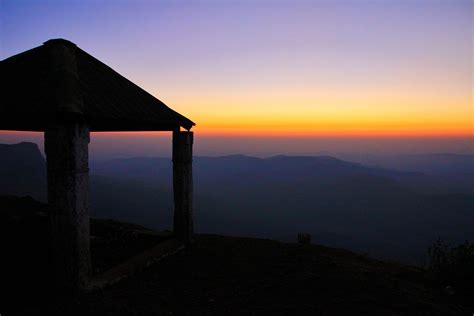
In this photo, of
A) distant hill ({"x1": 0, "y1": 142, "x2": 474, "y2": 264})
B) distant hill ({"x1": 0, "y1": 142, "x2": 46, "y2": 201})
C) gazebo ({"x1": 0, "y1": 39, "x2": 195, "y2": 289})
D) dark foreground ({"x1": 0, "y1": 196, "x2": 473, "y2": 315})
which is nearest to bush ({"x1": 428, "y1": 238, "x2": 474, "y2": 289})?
dark foreground ({"x1": 0, "y1": 196, "x2": 473, "y2": 315})

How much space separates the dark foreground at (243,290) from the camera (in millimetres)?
5367

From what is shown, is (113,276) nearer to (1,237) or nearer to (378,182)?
(1,237)

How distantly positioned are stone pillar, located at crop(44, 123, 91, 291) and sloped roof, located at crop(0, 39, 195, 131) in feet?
0.99

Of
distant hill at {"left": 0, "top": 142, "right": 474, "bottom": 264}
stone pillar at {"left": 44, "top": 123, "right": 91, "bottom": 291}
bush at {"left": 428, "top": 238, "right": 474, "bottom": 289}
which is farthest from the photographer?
distant hill at {"left": 0, "top": 142, "right": 474, "bottom": 264}

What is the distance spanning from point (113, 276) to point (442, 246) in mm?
6974

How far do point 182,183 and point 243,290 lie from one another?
→ 11.3 ft

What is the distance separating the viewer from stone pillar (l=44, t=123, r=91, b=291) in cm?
550

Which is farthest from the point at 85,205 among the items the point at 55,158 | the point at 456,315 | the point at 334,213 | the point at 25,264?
the point at 334,213

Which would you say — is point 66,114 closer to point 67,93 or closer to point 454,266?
point 67,93

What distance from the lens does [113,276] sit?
22.0 feet

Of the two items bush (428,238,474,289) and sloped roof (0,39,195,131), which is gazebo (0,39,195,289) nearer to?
sloped roof (0,39,195,131)

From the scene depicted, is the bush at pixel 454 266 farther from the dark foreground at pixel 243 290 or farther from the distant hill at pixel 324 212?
the distant hill at pixel 324 212

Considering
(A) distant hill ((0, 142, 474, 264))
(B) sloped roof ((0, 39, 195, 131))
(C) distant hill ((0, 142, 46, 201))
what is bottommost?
(A) distant hill ((0, 142, 474, 264))

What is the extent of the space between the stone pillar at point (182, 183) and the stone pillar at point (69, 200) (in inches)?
122
